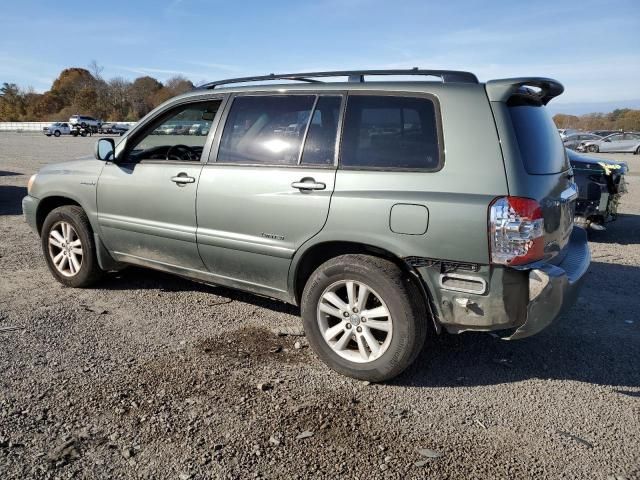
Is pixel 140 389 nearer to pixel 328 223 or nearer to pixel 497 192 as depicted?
pixel 328 223

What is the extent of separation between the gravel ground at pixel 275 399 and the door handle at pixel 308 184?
1211 millimetres

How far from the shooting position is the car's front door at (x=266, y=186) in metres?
3.55

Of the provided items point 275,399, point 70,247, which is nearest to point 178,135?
point 70,247

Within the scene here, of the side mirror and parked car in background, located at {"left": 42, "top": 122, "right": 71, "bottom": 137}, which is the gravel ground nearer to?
the side mirror

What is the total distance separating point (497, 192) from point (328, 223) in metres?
1.06

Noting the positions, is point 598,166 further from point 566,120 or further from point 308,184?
point 566,120

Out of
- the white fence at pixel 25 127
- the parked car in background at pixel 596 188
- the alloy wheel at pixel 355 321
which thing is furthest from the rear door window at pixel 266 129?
the white fence at pixel 25 127

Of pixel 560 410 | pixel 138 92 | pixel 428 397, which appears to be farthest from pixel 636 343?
pixel 138 92

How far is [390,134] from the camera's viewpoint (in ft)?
11.1

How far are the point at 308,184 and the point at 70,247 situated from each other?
2748 mm

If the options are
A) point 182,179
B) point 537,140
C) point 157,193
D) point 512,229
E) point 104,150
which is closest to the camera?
point 512,229

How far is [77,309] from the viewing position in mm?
4523

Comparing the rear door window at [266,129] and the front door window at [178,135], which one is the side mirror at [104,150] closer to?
the front door window at [178,135]

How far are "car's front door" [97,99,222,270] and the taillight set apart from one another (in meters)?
2.25
